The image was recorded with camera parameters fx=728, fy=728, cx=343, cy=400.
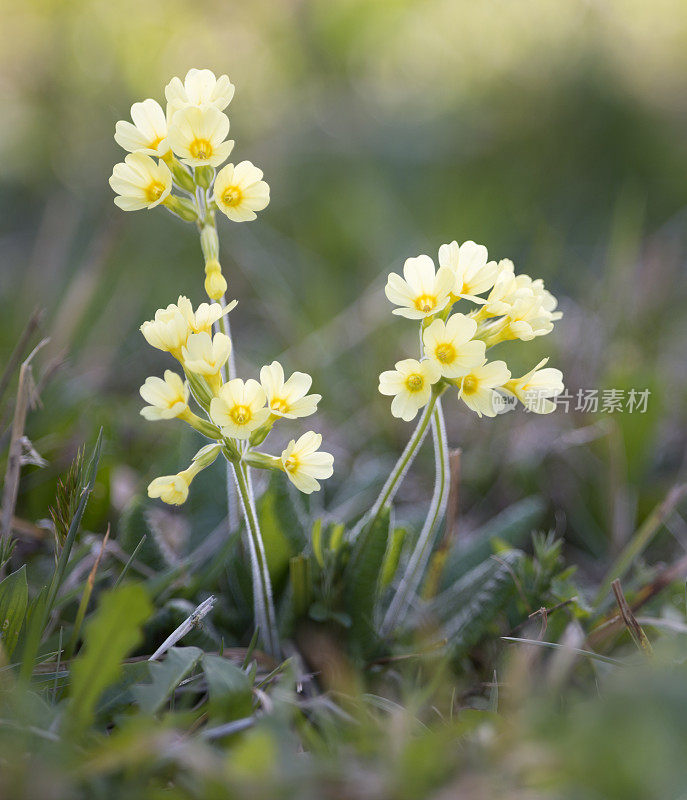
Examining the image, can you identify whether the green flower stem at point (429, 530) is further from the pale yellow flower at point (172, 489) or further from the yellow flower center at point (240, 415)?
the pale yellow flower at point (172, 489)

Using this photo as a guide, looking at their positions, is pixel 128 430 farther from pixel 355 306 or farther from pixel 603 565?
pixel 603 565

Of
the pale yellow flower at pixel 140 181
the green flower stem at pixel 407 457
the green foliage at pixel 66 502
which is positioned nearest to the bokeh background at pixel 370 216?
the green foliage at pixel 66 502

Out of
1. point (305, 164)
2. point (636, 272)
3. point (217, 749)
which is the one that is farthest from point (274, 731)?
point (305, 164)

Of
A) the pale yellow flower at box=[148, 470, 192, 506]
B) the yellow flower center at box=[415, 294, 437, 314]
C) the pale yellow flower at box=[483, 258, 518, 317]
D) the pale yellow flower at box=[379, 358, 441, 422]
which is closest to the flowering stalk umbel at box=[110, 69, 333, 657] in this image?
the pale yellow flower at box=[148, 470, 192, 506]

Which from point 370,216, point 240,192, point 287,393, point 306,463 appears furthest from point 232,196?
point 370,216

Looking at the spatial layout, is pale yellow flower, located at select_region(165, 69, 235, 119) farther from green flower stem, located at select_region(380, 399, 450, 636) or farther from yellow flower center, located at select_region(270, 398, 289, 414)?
green flower stem, located at select_region(380, 399, 450, 636)

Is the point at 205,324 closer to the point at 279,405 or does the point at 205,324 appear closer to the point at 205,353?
the point at 205,353
